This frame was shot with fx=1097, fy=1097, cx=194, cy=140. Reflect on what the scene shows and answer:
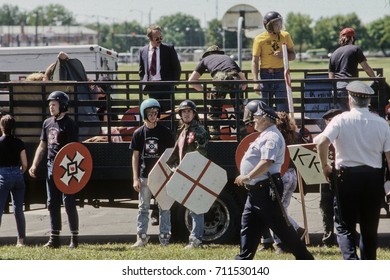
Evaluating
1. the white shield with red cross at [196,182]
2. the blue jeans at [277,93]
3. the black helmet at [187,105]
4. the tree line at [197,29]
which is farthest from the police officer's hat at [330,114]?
the tree line at [197,29]

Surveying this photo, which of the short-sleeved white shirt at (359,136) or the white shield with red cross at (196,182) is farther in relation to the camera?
the white shield with red cross at (196,182)

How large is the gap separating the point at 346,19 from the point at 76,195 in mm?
168550

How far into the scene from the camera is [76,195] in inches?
505

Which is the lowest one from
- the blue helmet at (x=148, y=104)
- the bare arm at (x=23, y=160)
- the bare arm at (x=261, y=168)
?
the bare arm at (x=23, y=160)

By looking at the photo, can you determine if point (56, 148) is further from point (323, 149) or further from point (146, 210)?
point (323, 149)

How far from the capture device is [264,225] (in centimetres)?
1002

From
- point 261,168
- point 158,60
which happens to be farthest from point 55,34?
point 261,168

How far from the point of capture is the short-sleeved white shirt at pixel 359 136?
9.41 m

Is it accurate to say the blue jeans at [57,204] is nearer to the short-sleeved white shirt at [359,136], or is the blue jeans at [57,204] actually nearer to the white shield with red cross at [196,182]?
the white shield with red cross at [196,182]

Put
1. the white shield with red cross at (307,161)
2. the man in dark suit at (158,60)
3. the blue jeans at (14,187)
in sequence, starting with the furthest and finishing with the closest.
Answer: the man in dark suit at (158,60), the blue jeans at (14,187), the white shield with red cross at (307,161)

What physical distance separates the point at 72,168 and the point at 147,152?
85cm

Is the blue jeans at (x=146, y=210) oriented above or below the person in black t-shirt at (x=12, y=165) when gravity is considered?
below

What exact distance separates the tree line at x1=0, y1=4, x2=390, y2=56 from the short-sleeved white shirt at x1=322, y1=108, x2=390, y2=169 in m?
158

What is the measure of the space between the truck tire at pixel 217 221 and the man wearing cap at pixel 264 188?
7.97 feet
